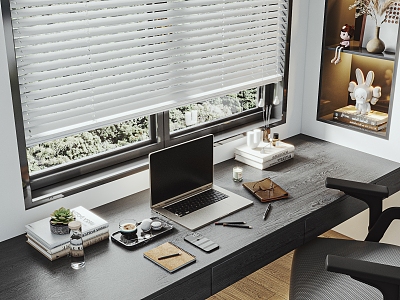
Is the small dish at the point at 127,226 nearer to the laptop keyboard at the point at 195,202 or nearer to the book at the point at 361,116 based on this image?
the laptop keyboard at the point at 195,202

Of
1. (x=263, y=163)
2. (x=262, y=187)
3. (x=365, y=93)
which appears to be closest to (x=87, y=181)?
(x=262, y=187)

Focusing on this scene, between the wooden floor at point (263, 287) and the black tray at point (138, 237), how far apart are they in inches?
33.9

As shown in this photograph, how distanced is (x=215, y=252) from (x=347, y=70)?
154 cm

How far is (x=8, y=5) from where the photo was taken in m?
1.90

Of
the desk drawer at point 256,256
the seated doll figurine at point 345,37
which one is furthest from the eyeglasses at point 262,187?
the seated doll figurine at point 345,37

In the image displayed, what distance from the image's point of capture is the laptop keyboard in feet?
7.65

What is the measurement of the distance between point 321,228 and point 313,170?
381 millimetres

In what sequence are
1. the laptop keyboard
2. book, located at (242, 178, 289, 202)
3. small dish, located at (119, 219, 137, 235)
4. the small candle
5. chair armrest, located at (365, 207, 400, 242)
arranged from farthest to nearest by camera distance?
the small candle → book, located at (242, 178, 289, 202) → the laptop keyboard → chair armrest, located at (365, 207, 400, 242) → small dish, located at (119, 219, 137, 235)

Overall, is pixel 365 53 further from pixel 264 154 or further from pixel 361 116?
pixel 264 154

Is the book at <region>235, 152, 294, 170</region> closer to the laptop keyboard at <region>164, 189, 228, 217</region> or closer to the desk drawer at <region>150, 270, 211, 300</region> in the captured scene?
the laptop keyboard at <region>164, 189, 228, 217</region>

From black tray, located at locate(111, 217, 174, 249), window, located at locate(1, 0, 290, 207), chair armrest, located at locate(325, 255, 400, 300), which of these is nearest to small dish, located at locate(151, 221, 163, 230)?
black tray, located at locate(111, 217, 174, 249)

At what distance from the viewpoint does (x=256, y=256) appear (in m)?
2.16

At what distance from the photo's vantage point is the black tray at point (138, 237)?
6.85 feet

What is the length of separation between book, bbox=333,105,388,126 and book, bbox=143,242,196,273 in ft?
4.61
